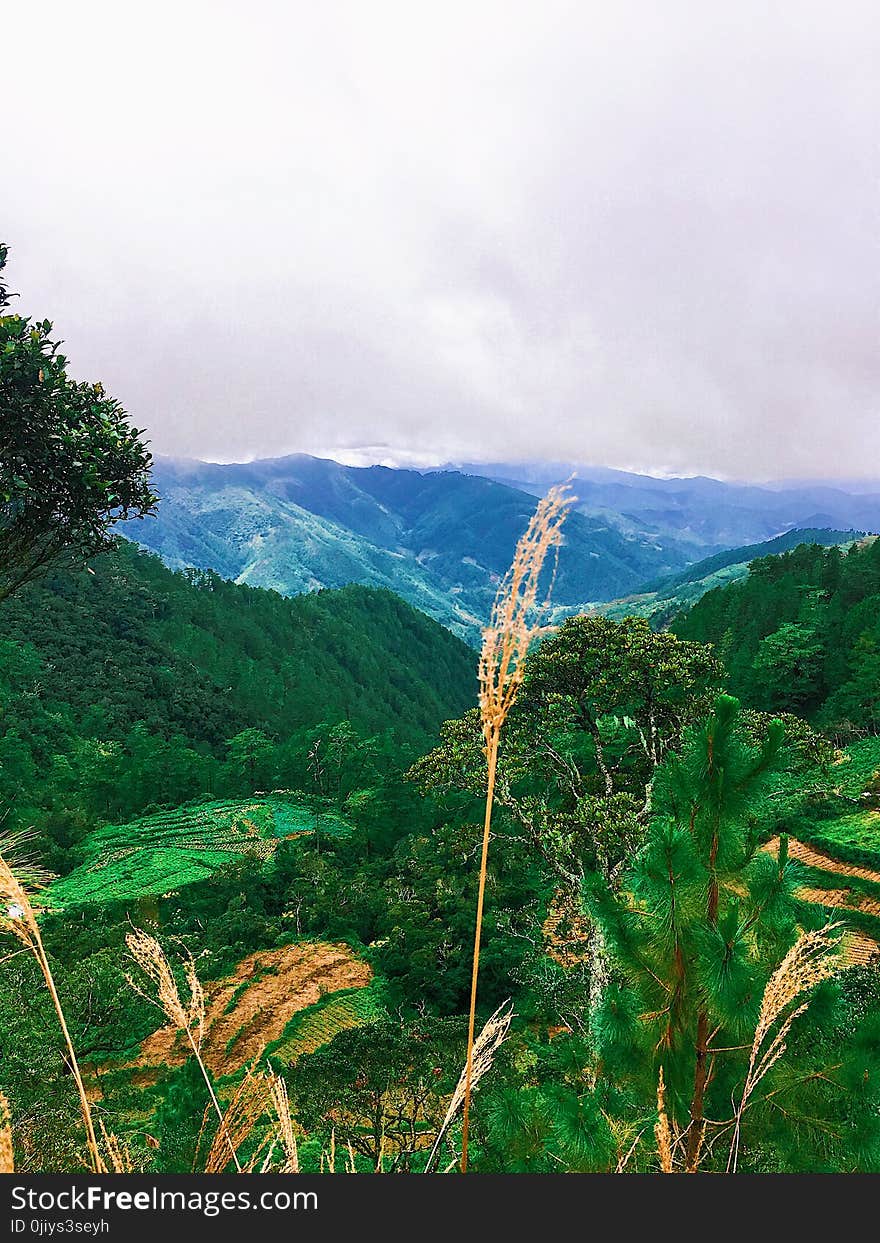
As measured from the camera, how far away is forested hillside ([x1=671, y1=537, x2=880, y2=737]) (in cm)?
2870

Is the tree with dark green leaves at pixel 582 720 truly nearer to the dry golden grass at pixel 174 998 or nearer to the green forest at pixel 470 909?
the green forest at pixel 470 909

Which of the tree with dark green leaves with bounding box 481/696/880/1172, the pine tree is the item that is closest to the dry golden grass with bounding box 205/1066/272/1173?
the tree with dark green leaves with bounding box 481/696/880/1172

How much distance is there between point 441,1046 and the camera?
7.98 metres

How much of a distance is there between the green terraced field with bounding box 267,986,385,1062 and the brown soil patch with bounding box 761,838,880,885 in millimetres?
9796

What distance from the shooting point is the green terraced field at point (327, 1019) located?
39.7ft

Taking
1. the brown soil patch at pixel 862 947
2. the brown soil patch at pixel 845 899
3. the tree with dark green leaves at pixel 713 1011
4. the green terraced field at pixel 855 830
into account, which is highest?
the tree with dark green leaves at pixel 713 1011

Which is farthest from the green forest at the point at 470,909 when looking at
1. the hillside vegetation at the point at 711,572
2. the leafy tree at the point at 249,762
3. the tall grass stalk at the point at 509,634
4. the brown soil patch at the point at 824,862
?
the hillside vegetation at the point at 711,572

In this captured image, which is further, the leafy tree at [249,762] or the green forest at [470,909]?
the leafy tree at [249,762]

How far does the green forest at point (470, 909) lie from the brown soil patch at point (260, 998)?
96mm

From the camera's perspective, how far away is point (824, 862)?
16969 millimetres

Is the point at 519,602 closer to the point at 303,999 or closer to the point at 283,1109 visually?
the point at 283,1109

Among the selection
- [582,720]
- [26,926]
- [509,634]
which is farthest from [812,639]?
[26,926]

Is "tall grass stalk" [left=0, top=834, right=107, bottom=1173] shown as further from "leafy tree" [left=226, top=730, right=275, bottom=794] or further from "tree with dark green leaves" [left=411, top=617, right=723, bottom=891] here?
"leafy tree" [left=226, top=730, right=275, bottom=794]

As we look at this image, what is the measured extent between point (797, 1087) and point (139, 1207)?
9.90ft
